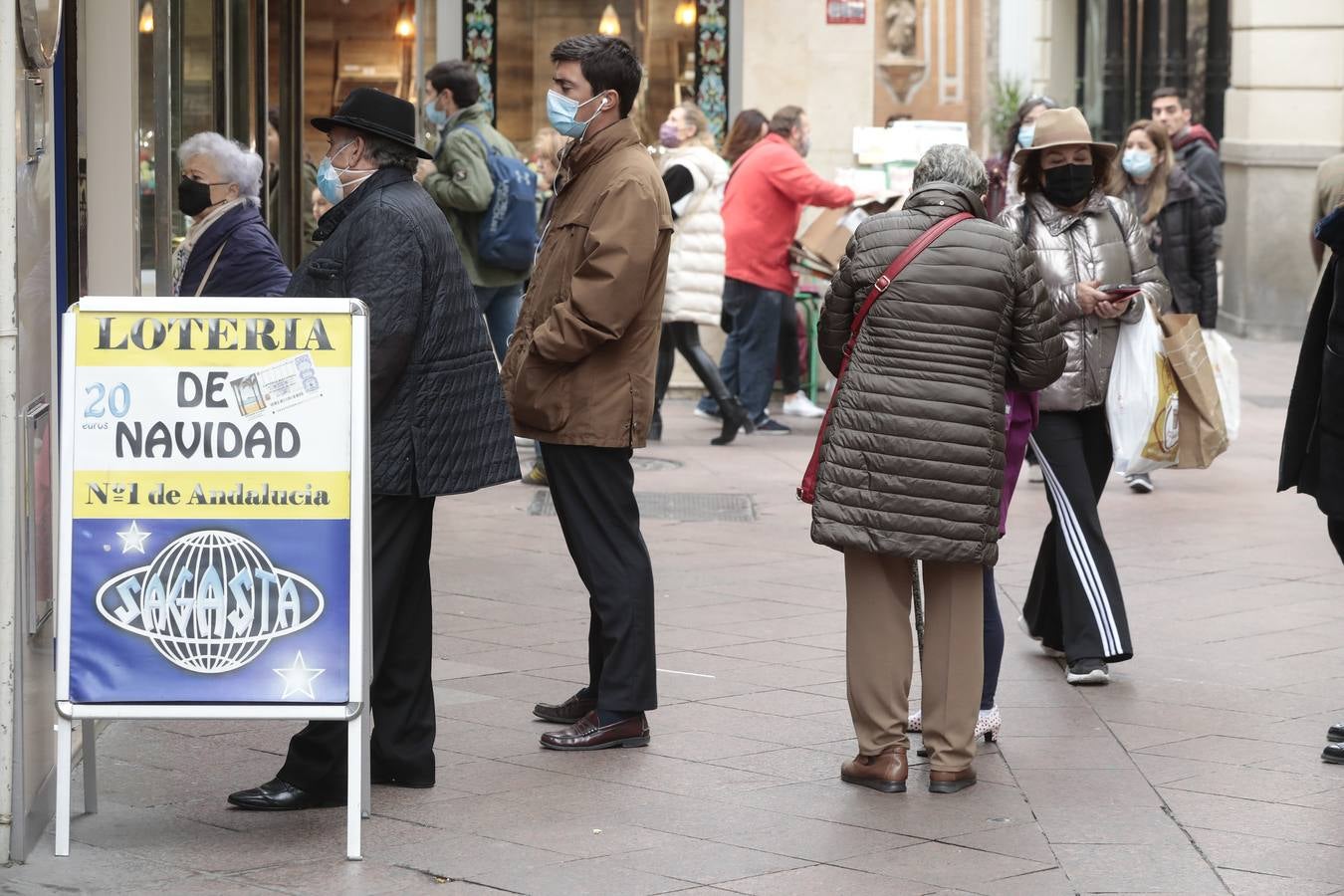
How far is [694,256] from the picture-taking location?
41.2 feet

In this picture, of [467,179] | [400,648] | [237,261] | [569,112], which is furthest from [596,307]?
[467,179]

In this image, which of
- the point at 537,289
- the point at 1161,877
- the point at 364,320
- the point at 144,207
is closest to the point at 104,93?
the point at 144,207

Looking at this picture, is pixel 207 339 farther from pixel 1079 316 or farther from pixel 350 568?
pixel 1079 316

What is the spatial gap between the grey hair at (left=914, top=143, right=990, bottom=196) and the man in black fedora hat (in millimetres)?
1281

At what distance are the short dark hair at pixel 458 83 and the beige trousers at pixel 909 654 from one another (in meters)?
6.01

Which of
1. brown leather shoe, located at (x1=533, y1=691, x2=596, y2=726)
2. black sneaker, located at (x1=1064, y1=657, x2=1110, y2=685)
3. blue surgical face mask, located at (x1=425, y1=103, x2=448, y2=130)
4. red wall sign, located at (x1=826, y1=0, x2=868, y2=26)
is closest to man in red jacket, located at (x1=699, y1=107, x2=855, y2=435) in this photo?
red wall sign, located at (x1=826, y1=0, x2=868, y2=26)

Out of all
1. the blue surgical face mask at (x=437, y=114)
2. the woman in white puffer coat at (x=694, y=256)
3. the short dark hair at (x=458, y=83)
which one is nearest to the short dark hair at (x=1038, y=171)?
the short dark hair at (x=458, y=83)

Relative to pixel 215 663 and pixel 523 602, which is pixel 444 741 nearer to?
pixel 215 663

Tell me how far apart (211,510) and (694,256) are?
7742 millimetres

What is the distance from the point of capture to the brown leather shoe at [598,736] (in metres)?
6.12

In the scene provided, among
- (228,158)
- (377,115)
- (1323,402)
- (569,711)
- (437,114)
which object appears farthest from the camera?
(437,114)

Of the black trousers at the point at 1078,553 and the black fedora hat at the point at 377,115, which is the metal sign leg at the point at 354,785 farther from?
the black trousers at the point at 1078,553

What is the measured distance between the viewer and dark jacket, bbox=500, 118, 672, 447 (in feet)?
19.5

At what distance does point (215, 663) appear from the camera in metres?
5.02
